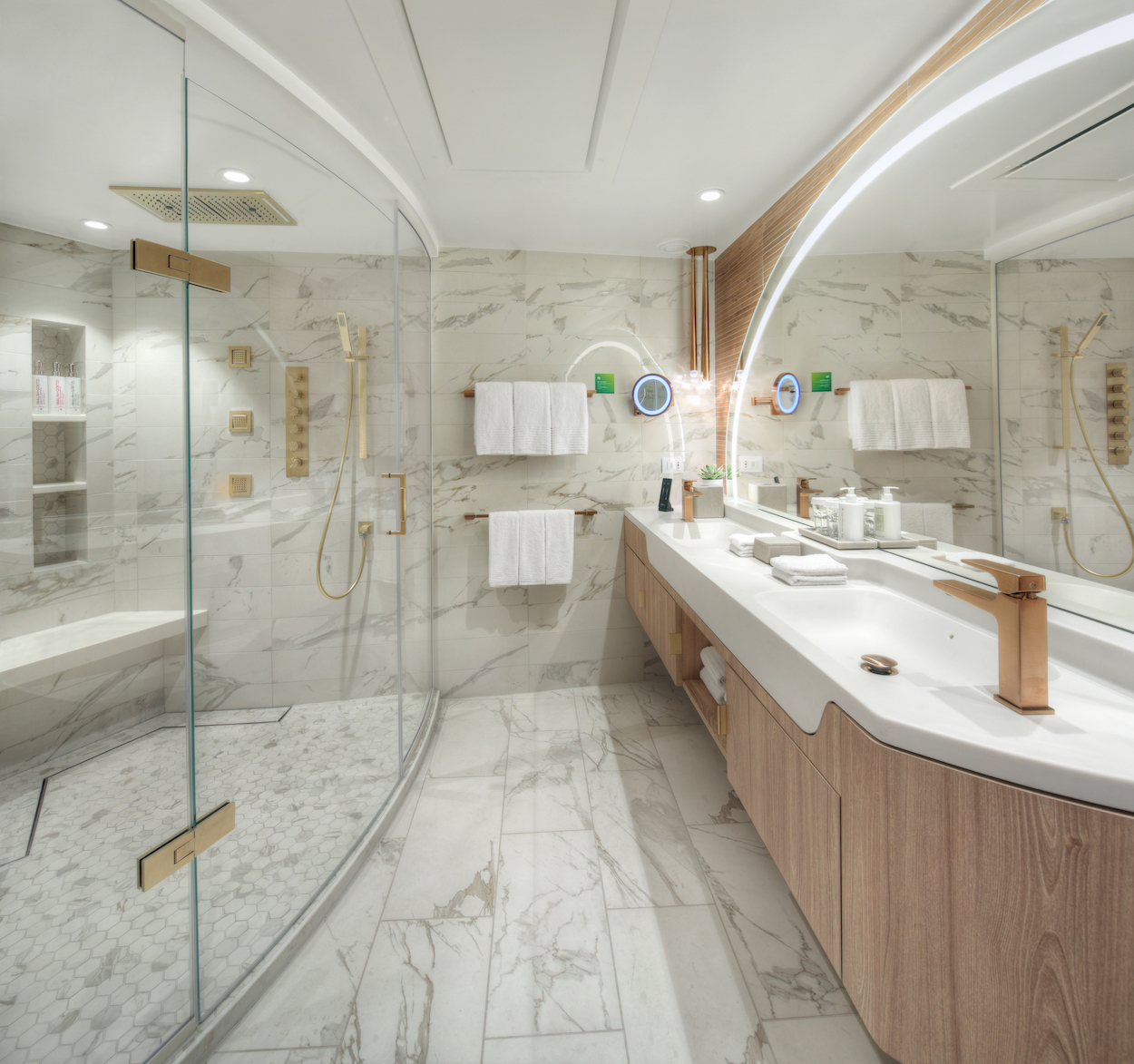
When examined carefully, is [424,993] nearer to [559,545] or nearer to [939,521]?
[939,521]

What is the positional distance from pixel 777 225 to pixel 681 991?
2.46 meters

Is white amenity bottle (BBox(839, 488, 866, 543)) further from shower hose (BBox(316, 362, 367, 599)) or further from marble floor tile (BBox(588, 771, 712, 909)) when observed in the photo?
shower hose (BBox(316, 362, 367, 599))

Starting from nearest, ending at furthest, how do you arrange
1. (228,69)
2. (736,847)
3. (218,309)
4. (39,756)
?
(39,756), (218,309), (228,69), (736,847)

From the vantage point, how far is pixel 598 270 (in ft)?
8.98

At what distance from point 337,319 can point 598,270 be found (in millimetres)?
1568

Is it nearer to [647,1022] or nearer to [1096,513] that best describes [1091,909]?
[1096,513]

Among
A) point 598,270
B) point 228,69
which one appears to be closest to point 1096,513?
point 228,69

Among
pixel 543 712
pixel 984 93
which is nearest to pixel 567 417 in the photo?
pixel 543 712

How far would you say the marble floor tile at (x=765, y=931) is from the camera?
1217mm

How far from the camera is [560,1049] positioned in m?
1.12

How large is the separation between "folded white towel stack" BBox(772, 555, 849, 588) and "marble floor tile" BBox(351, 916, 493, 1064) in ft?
3.95

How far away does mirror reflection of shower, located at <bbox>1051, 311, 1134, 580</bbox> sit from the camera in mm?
911

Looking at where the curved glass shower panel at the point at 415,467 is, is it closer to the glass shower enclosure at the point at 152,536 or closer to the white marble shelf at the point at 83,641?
the glass shower enclosure at the point at 152,536

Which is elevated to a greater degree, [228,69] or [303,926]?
[228,69]
